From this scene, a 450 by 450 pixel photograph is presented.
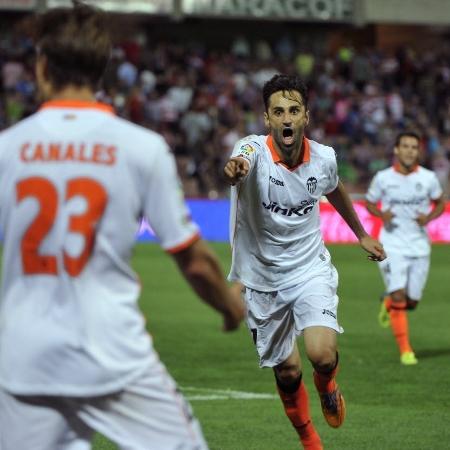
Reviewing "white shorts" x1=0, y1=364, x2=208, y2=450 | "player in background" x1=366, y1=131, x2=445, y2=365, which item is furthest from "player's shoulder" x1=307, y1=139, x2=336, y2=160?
"player in background" x1=366, y1=131, x2=445, y2=365

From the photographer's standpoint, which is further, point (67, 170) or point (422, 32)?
point (422, 32)

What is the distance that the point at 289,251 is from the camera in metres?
8.10

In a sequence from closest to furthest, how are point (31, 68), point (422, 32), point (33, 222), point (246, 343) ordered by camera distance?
point (33, 222) < point (246, 343) < point (31, 68) < point (422, 32)

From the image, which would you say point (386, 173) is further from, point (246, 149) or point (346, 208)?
point (246, 149)

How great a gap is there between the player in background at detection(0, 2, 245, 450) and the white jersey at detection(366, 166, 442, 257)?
919 centimetres

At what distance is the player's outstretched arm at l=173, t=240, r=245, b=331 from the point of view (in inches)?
170

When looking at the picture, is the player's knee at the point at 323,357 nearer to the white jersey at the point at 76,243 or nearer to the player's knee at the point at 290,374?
the player's knee at the point at 290,374

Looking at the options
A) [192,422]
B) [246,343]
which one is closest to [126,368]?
[192,422]

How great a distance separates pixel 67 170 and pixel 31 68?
93.4ft

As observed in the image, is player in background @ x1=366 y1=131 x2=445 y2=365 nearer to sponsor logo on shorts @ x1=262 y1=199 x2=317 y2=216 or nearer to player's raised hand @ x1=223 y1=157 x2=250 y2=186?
sponsor logo on shorts @ x1=262 y1=199 x2=317 y2=216

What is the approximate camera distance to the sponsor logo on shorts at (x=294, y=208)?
26.2 feet

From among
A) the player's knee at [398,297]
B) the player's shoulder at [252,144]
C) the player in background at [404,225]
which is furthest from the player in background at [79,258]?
the player's knee at [398,297]

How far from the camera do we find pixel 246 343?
14227 mm

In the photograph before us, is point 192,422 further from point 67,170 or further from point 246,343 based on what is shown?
point 246,343
